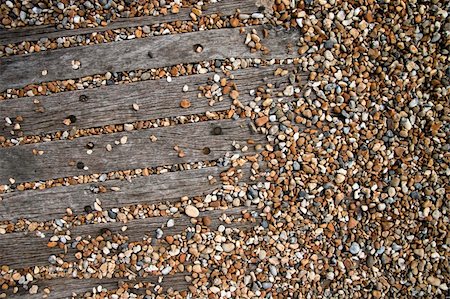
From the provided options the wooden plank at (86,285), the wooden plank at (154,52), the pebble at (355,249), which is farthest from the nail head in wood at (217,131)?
the pebble at (355,249)

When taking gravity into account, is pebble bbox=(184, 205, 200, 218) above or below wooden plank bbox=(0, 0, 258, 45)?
below

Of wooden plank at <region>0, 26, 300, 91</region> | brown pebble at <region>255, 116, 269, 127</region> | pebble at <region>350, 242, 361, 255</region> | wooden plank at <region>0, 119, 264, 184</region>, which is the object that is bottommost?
pebble at <region>350, 242, 361, 255</region>

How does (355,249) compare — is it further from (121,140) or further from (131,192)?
(121,140)

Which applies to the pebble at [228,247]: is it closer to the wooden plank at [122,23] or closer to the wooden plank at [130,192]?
the wooden plank at [130,192]

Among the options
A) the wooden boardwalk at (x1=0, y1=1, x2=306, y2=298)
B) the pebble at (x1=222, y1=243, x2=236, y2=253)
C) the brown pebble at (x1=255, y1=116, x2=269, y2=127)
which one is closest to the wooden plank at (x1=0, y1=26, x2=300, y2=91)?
the wooden boardwalk at (x1=0, y1=1, x2=306, y2=298)

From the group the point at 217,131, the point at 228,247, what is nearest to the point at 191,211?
the point at 228,247

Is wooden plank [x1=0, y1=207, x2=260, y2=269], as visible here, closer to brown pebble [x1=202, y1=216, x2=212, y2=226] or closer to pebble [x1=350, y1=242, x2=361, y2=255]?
brown pebble [x1=202, y1=216, x2=212, y2=226]

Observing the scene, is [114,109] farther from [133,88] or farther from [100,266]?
[100,266]
